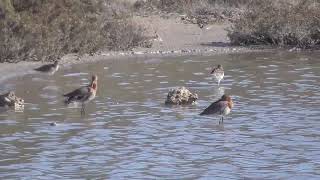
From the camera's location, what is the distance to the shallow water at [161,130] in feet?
40.5

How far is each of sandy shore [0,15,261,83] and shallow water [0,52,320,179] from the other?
10.8 ft

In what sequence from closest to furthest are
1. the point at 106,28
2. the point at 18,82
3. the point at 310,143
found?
1. the point at 310,143
2. the point at 18,82
3. the point at 106,28

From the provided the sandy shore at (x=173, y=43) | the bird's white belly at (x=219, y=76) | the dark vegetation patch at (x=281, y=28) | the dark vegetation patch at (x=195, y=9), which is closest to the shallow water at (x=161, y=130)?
the bird's white belly at (x=219, y=76)

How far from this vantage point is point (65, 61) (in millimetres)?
27141

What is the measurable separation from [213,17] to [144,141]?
24.1 meters

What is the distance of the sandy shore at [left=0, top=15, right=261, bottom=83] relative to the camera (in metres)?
27.8

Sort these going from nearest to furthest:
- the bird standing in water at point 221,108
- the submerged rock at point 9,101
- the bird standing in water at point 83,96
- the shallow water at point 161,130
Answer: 1. the shallow water at point 161,130
2. the bird standing in water at point 221,108
3. the bird standing in water at point 83,96
4. the submerged rock at point 9,101

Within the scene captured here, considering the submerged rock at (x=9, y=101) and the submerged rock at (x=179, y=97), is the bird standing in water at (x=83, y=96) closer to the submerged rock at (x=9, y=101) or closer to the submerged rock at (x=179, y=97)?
the submerged rock at (x=9, y=101)

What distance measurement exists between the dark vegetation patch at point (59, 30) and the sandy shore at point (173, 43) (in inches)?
17.0

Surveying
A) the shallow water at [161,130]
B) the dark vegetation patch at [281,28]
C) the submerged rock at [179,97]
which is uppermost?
the dark vegetation patch at [281,28]

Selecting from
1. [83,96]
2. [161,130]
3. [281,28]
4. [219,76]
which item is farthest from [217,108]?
[281,28]

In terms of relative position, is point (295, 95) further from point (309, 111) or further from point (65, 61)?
point (65, 61)

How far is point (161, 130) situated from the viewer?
15.4 meters

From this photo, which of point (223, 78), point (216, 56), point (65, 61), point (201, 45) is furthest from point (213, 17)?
point (223, 78)
